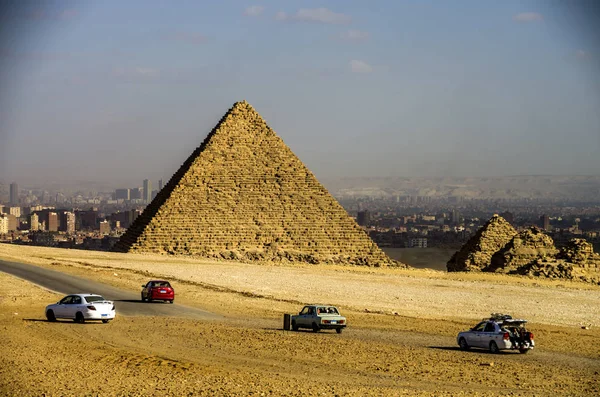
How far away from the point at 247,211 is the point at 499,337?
5082cm

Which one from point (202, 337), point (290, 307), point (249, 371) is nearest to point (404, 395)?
point (249, 371)

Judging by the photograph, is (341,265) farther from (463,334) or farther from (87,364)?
(87,364)

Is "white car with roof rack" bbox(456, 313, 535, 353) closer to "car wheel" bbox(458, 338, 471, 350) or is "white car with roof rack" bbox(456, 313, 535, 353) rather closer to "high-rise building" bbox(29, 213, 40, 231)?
"car wheel" bbox(458, 338, 471, 350)

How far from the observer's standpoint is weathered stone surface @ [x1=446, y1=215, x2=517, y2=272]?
68.6 m

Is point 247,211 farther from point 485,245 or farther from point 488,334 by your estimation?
point 488,334

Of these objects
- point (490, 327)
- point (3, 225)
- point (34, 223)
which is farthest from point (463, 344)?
point (34, 223)

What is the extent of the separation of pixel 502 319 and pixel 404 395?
8866mm

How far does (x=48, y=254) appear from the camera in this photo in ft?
216

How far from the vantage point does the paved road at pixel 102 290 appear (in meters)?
33.2

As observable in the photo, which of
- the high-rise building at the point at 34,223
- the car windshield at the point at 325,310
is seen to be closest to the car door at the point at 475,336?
the car windshield at the point at 325,310

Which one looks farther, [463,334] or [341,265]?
[341,265]

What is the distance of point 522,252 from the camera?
65.9 meters

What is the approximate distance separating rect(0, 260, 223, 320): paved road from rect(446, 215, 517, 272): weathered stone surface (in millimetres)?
30134

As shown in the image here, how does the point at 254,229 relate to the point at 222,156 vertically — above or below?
below
